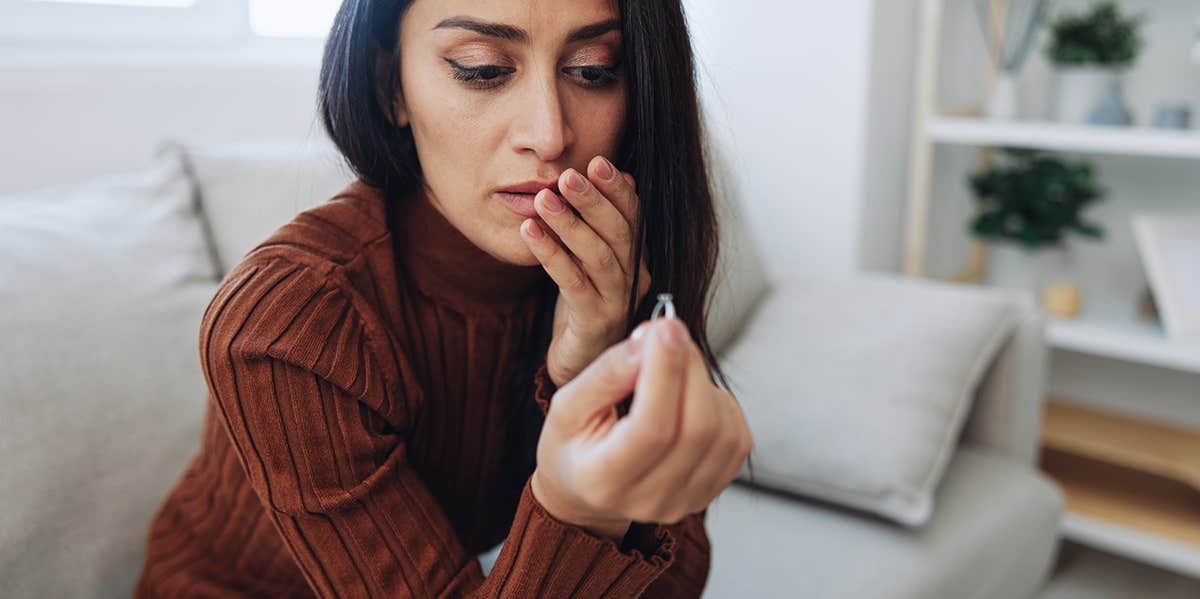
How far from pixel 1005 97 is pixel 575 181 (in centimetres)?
170

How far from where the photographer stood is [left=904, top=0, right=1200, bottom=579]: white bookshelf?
1.87 m

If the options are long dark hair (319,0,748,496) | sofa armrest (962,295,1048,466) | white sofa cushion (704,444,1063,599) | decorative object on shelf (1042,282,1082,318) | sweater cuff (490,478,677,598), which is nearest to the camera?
sweater cuff (490,478,677,598)

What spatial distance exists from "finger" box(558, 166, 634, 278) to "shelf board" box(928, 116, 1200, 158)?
54.1 inches

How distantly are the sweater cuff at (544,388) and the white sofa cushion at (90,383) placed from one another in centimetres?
53

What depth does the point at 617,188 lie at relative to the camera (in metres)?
0.81

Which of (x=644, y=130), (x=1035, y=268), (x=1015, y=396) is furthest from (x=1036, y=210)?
(x=644, y=130)

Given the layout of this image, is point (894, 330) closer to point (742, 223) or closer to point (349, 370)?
point (742, 223)

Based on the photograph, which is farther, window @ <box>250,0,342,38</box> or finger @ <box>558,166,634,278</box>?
window @ <box>250,0,342,38</box>

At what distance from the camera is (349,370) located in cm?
83

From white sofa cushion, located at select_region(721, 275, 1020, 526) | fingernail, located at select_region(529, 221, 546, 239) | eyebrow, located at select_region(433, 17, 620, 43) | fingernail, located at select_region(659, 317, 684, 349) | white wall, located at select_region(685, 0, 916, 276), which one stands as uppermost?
eyebrow, located at select_region(433, 17, 620, 43)

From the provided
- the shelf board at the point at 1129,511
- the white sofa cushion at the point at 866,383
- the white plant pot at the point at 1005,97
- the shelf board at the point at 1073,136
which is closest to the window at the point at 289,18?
the white sofa cushion at the point at 866,383

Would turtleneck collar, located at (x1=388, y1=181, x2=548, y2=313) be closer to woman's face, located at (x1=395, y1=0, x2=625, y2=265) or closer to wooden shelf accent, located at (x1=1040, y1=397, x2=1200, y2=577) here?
woman's face, located at (x1=395, y1=0, x2=625, y2=265)

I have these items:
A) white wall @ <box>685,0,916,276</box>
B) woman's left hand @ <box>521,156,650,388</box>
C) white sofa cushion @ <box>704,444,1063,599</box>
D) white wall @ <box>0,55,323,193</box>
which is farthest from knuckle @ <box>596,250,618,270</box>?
white wall @ <box>685,0,916,276</box>

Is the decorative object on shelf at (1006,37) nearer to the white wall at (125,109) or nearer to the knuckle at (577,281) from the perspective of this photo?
the white wall at (125,109)
